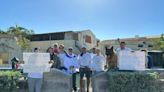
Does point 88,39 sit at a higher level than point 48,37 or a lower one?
lower

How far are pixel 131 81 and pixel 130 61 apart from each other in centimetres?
81

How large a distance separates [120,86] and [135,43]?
46.0m

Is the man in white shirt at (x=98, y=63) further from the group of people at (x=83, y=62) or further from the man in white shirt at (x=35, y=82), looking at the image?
the man in white shirt at (x=35, y=82)

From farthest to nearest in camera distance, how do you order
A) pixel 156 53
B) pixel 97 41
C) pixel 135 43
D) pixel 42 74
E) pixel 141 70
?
pixel 97 41 < pixel 135 43 < pixel 156 53 < pixel 141 70 < pixel 42 74

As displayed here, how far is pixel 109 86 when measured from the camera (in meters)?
10.4

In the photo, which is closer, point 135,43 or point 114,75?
point 114,75

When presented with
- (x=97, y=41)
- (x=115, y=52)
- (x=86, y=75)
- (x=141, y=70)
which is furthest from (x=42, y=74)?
(x=97, y=41)

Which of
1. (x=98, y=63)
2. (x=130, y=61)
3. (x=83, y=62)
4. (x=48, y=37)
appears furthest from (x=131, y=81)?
(x=48, y=37)

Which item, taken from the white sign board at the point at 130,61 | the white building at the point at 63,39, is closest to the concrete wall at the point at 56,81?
the white sign board at the point at 130,61

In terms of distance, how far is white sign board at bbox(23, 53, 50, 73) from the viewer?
33.6ft

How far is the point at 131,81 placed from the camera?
10305 mm

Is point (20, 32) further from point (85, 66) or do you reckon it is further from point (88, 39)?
point (85, 66)

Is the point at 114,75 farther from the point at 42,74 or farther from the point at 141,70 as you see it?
the point at 42,74

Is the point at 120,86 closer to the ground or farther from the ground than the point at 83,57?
closer to the ground
